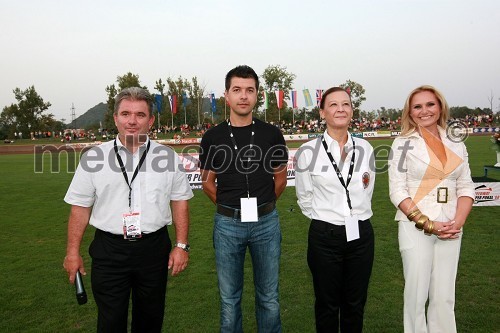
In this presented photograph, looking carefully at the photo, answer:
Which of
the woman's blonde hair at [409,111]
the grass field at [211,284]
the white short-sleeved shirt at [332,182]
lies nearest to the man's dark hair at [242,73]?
the white short-sleeved shirt at [332,182]

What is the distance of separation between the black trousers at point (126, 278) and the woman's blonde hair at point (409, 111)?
7.32 ft

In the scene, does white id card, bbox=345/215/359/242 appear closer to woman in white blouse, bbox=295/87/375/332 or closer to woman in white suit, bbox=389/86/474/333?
woman in white blouse, bbox=295/87/375/332

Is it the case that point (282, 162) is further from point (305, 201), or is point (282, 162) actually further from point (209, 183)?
point (209, 183)

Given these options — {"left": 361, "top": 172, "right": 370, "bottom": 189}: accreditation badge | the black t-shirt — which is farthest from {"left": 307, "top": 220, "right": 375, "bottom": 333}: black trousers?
the black t-shirt

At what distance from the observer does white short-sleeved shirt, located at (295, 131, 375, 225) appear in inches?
122

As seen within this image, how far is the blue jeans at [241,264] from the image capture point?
10.2ft

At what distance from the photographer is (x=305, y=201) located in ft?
10.9

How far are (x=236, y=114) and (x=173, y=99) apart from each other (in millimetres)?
43282

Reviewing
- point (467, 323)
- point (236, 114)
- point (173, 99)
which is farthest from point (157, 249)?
point (173, 99)

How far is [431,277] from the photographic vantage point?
307 centimetres

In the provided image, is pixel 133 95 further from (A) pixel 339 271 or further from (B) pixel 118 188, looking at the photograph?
(A) pixel 339 271

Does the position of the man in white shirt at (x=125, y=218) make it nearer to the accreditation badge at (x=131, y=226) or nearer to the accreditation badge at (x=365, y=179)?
the accreditation badge at (x=131, y=226)

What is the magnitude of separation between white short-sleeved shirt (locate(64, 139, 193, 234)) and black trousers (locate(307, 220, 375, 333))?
1.26 meters

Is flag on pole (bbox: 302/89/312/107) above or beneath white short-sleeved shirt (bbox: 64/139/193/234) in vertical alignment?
above
